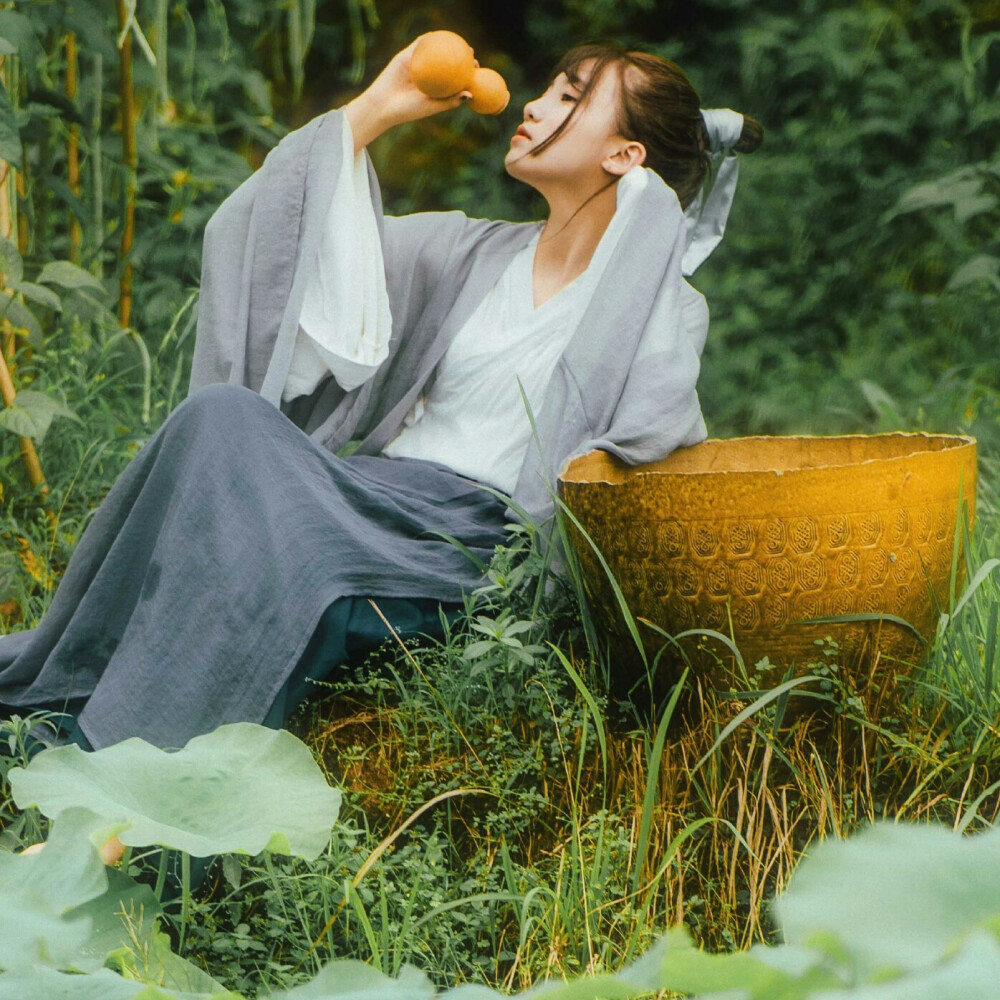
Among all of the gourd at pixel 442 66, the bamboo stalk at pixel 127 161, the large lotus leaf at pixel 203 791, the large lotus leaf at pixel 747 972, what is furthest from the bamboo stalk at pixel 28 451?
the large lotus leaf at pixel 747 972

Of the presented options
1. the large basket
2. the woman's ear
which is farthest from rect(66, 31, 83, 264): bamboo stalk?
the large basket

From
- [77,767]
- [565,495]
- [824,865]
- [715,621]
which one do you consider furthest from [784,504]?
[824,865]

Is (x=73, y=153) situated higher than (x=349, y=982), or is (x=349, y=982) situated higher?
(x=73, y=153)

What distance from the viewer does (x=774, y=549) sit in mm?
1456

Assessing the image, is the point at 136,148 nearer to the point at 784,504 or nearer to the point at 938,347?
the point at 784,504

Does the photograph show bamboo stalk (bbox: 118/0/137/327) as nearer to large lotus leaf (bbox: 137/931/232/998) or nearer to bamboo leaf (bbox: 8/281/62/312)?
bamboo leaf (bbox: 8/281/62/312)

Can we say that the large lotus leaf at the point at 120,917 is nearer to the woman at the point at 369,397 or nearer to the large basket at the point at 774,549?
the woman at the point at 369,397

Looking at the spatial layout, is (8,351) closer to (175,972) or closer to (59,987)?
(175,972)

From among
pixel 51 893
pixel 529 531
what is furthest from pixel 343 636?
pixel 51 893

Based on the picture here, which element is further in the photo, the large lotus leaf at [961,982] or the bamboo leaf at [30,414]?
the bamboo leaf at [30,414]

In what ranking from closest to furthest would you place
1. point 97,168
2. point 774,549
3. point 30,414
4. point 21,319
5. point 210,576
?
point 774,549, point 210,576, point 30,414, point 21,319, point 97,168

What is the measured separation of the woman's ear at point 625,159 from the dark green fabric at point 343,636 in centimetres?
78

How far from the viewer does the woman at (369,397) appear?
1.56m

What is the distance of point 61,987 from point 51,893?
13 centimetres
